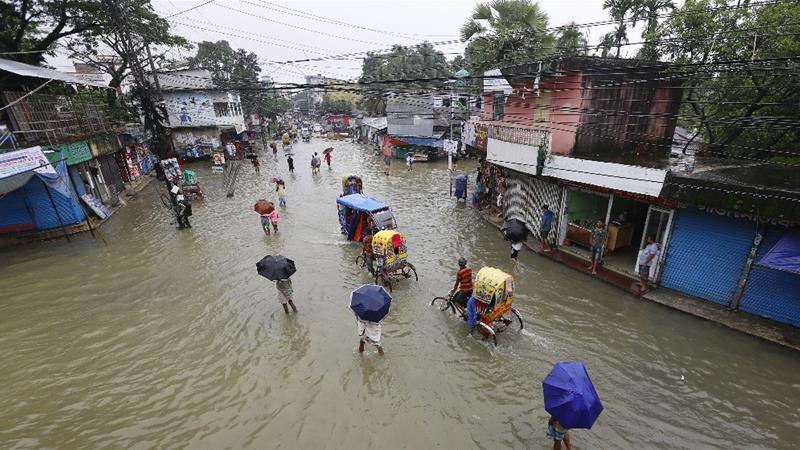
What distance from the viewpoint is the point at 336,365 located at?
825 cm

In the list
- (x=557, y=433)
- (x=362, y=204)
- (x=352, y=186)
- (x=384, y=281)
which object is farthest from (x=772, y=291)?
(x=352, y=186)

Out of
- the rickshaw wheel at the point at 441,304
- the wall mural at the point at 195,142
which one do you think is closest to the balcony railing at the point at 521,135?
the rickshaw wheel at the point at 441,304

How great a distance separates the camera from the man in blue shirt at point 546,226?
13.3m

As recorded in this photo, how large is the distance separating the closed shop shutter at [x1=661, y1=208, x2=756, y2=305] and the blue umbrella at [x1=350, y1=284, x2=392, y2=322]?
851 centimetres

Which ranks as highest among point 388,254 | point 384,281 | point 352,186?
point 352,186

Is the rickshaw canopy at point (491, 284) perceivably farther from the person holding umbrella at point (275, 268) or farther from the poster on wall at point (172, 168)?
the poster on wall at point (172, 168)

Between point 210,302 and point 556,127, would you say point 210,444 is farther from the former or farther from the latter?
point 556,127

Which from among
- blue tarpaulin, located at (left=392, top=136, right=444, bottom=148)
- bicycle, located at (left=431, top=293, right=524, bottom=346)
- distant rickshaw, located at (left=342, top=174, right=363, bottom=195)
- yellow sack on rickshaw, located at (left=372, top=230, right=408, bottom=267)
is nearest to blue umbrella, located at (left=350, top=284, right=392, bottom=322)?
bicycle, located at (left=431, top=293, right=524, bottom=346)

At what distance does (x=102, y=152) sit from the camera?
2141 cm

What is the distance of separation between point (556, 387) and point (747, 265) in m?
7.67

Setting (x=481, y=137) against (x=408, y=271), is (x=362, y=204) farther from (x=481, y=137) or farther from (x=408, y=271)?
(x=481, y=137)

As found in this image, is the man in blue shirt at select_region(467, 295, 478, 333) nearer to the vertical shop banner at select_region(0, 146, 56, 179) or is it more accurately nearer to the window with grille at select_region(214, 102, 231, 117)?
the vertical shop banner at select_region(0, 146, 56, 179)

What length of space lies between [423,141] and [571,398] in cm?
3243

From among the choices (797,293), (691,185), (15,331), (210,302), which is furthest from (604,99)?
(15,331)
